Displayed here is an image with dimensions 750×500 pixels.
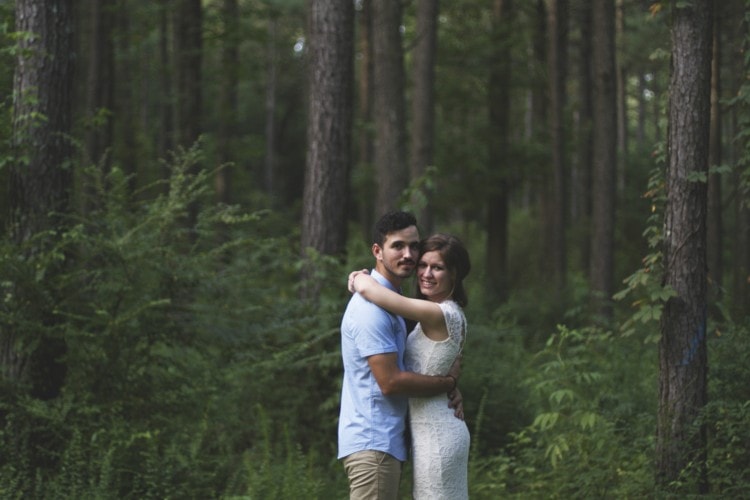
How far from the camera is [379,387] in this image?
15.5ft

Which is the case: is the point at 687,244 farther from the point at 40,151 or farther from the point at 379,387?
the point at 40,151

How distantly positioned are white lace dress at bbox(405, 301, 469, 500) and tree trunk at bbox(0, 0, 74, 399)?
423 cm

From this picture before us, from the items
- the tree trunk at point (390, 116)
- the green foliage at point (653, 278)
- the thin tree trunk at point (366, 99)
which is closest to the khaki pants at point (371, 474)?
the green foliage at point (653, 278)

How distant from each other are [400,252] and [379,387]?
72cm

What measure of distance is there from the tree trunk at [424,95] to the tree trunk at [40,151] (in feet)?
24.0

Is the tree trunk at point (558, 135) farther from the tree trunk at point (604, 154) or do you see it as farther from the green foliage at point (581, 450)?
the green foliage at point (581, 450)

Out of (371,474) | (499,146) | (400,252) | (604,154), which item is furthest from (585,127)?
(371,474)

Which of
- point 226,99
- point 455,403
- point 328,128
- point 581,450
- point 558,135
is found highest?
point 226,99

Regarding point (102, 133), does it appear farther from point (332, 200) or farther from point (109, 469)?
point (109, 469)

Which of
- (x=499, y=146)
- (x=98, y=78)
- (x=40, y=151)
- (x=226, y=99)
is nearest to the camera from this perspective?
(x=40, y=151)

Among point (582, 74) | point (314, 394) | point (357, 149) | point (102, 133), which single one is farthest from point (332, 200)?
point (357, 149)

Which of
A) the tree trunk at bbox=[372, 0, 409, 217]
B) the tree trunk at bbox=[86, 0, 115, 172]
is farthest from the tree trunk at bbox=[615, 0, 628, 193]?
the tree trunk at bbox=[86, 0, 115, 172]

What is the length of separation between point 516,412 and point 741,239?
10.2m

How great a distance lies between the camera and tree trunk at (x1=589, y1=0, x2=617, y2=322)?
607 inches
